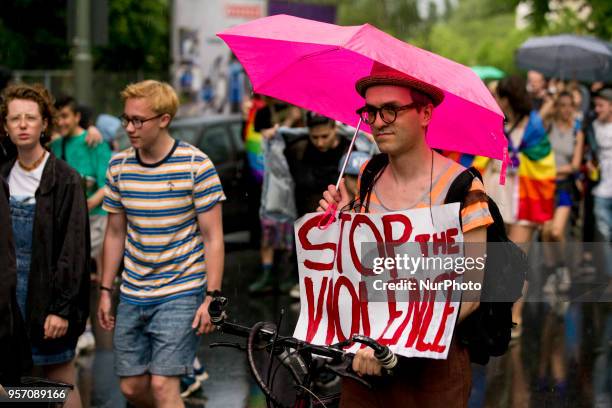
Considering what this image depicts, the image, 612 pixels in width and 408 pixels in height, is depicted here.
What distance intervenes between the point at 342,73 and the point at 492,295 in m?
1.11

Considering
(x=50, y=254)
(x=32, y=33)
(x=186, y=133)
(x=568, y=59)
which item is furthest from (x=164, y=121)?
(x=32, y=33)

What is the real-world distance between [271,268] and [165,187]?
16.9ft

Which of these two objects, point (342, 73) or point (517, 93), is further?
point (517, 93)

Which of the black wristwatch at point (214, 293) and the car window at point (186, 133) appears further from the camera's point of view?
the car window at point (186, 133)

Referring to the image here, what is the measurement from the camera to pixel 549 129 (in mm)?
11086

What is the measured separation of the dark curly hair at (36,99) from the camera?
573 cm

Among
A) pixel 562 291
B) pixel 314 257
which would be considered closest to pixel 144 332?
pixel 314 257

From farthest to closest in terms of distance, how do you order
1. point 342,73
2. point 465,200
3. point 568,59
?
point 568,59
point 342,73
point 465,200

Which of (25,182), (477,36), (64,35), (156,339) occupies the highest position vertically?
(477,36)

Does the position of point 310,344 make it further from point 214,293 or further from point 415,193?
point 214,293

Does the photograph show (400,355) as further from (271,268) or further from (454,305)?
(271,268)

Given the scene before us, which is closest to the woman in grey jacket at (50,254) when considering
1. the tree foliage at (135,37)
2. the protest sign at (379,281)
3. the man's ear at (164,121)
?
the man's ear at (164,121)

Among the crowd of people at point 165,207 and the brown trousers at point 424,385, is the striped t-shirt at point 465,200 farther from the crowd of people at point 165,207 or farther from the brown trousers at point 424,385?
the brown trousers at point 424,385

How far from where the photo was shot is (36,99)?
5.75 m
